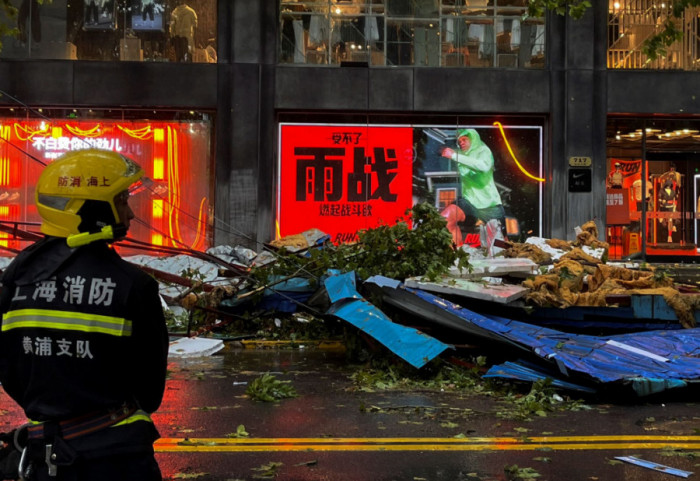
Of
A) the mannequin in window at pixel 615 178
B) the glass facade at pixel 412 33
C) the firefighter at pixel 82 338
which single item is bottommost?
the firefighter at pixel 82 338

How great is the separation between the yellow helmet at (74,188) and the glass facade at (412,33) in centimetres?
1683

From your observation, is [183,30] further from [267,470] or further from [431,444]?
[267,470]

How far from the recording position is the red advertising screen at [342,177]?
748 inches

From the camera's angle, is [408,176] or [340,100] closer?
[340,100]

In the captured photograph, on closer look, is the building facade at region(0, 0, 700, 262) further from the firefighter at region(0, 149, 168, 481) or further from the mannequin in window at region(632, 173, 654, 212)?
the firefighter at region(0, 149, 168, 481)

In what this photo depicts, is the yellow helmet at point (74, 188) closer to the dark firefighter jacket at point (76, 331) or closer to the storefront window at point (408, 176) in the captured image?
the dark firefighter jacket at point (76, 331)

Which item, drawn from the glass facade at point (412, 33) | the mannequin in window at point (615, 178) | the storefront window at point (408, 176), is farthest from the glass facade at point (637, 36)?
the storefront window at point (408, 176)

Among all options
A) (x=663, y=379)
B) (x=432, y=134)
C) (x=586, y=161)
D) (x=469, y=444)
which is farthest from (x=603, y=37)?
(x=469, y=444)

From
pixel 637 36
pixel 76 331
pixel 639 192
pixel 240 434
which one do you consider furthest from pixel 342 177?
pixel 76 331

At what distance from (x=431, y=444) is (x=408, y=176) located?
13580mm

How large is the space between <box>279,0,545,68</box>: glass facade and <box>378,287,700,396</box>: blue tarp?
1136 cm

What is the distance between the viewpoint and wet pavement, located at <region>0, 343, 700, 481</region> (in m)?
5.38

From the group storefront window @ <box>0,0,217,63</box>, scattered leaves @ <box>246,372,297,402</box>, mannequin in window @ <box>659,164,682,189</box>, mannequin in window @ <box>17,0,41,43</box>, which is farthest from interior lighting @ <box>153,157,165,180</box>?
scattered leaves @ <box>246,372,297,402</box>

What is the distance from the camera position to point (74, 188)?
2.78 metres
